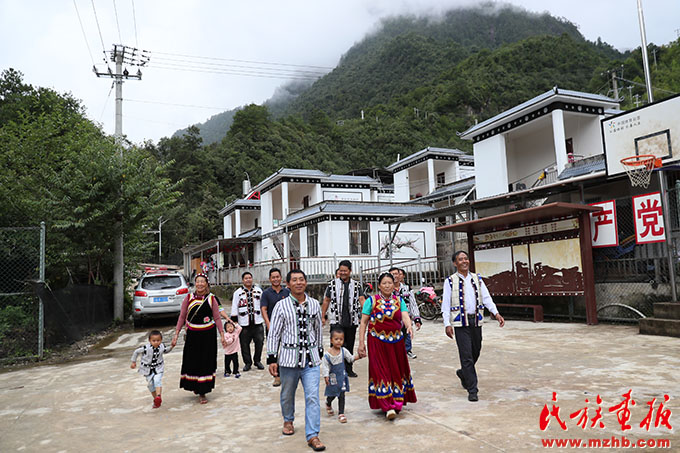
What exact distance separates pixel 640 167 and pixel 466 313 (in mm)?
8702

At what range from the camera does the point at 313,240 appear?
86.6 ft

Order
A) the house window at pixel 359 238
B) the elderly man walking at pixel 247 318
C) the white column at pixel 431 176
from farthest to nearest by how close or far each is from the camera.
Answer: the white column at pixel 431 176
the house window at pixel 359 238
the elderly man walking at pixel 247 318

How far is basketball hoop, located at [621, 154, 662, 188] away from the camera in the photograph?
10992 millimetres

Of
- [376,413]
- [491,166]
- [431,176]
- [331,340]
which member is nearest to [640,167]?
[376,413]

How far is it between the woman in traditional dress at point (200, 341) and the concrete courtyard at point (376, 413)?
252 millimetres

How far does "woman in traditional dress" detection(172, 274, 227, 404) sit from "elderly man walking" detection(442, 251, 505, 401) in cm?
303

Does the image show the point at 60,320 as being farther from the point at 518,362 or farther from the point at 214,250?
the point at 214,250

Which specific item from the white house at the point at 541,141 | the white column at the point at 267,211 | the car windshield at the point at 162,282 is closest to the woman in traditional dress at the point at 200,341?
the car windshield at the point at 162,282

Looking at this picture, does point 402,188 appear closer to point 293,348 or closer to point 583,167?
point 583,167

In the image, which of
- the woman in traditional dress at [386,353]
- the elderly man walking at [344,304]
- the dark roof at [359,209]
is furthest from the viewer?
the dark roof at [359,209]

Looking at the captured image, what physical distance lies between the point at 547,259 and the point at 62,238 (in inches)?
542

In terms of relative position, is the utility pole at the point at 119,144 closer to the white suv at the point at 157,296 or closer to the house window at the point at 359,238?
the white suv at the point at 157,296

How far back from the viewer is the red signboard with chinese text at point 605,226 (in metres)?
11.2

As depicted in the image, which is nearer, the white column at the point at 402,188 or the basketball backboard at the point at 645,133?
the basketball backboard at the point at 645,133
